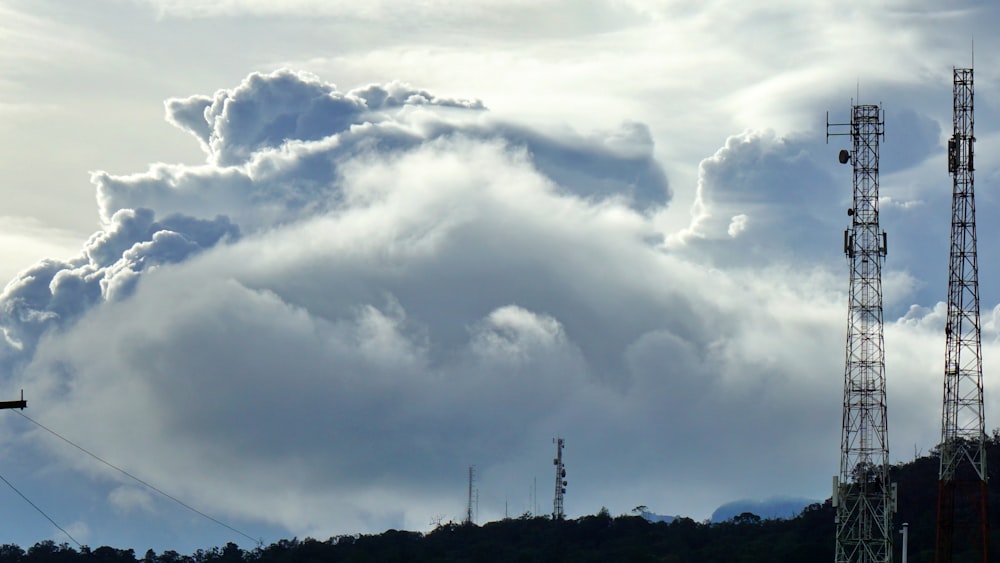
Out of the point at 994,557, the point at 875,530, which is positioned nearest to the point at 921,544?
the point at 994,557

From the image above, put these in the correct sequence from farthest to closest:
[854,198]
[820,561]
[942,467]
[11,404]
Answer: [820,561]
[854,198]
[942,467]
[11,404]

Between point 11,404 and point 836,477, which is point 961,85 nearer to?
point 836,477

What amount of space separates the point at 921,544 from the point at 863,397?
2554 inches

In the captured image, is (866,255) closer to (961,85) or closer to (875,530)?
(961,85)

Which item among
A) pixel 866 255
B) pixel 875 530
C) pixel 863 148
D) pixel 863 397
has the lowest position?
pixel 875 530

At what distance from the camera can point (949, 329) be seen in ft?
431

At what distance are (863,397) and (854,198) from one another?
16698 millimetres

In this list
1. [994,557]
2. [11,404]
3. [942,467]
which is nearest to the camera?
[11,404]

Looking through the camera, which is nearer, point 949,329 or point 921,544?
point 949,329

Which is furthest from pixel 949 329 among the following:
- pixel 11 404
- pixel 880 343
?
pixel 11 404

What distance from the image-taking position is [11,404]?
308ft

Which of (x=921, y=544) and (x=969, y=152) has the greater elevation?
(x=969, y=152)

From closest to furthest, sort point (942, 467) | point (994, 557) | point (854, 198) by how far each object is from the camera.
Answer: point (942, 467)
point (854, 198)
point (994, 557)

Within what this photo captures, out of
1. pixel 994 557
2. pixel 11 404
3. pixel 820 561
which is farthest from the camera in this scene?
pixel 820 561
